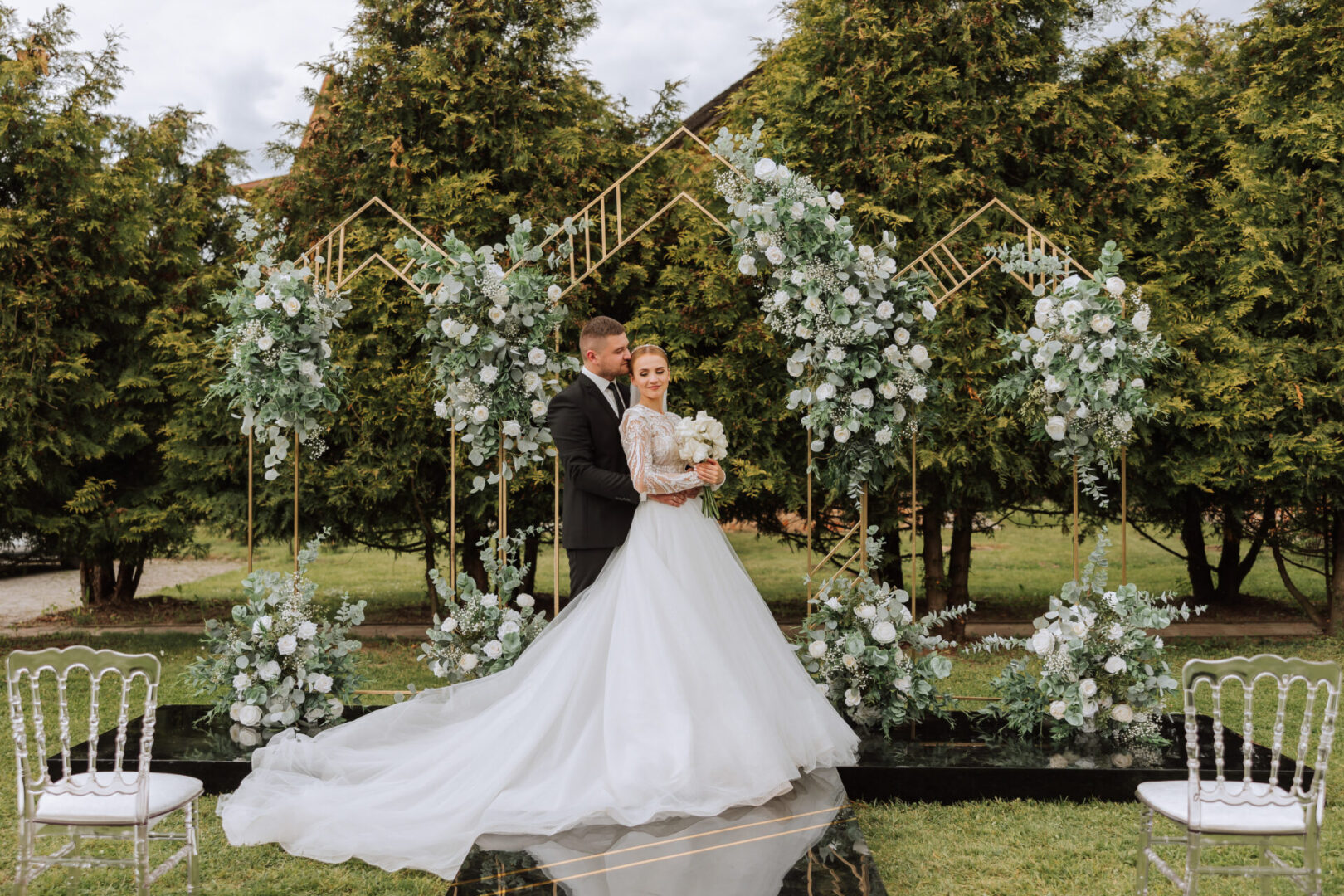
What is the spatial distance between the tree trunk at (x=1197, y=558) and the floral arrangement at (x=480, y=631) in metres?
6.52

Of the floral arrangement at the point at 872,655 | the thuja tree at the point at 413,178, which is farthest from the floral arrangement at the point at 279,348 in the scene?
the floral arrangement at the point at 872,655

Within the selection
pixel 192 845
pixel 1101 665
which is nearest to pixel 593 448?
pixel 192 845

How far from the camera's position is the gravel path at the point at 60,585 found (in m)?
11.3

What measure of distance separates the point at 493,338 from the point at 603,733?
2.29 metres

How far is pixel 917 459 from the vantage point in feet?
25.5

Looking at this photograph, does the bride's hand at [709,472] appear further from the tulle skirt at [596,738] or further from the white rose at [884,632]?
the white rose at [884,632]

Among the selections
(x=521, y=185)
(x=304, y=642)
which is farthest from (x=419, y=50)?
(x=304, y=642)

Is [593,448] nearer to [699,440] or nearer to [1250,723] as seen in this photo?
[699,440]

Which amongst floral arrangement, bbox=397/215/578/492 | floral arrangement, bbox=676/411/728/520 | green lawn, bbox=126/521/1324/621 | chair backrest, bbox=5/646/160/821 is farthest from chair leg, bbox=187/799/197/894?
green lawn, bbox=126/521/1324/621

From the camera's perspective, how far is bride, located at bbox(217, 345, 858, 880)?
400cm

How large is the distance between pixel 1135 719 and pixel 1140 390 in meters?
1.70

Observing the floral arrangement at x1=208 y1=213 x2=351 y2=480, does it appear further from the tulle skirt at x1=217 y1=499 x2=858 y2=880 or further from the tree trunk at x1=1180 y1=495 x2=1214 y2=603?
the tree trunk at x1=1180 y1=495 x2=1214 y2=603

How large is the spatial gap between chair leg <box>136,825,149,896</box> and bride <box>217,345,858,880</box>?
0.60 m

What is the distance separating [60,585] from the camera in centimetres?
1366
